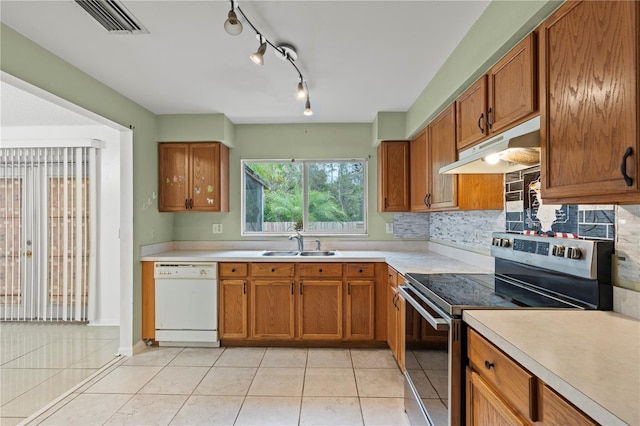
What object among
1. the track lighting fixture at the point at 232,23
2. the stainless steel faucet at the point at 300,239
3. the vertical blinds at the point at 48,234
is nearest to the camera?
the track lighting fixture at the point at 232,23

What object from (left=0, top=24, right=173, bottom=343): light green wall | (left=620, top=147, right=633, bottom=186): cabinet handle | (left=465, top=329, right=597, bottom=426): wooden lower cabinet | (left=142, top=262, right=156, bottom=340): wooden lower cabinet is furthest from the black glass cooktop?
(left=0, top=24, right=173, bottom=343): light green wall

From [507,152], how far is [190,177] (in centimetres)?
303

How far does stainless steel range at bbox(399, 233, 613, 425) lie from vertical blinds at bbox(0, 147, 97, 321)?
12.4 ft

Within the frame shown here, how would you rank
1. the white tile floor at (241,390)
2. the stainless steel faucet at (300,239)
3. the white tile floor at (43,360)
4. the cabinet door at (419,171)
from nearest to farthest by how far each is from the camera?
1. the white tile floor at (241,390)
2. the white tile floor at (43,360)
3. the cabinet door at (419,171)
4. the stainless steel faucet at (300,239)

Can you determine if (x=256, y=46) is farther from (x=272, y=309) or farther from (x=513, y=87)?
(x=272, y=309)

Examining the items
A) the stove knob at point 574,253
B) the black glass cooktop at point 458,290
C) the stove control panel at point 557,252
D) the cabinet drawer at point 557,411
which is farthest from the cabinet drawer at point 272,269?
the cabinet drawer at point 557,411

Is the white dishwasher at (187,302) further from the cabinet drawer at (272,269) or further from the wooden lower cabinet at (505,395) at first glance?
the wooden lower cabinet at (505,395)

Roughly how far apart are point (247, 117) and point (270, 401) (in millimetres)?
2777

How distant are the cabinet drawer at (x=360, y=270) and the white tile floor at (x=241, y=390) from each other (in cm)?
73

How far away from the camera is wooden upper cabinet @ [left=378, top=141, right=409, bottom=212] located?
3322 millimetres

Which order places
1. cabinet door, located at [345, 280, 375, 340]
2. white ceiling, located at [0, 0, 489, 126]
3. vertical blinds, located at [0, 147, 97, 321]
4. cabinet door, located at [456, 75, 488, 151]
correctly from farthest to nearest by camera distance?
vertical blinds, located at [0, 147, 97, 321], cabinet door, located at [345, 280, 375, 340], cabinet door, located at [456, 75, 488, 151], white ceiling, located at [0, 0, 489, 126]

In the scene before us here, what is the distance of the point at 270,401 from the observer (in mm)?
2172

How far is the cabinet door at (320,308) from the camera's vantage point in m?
3.00

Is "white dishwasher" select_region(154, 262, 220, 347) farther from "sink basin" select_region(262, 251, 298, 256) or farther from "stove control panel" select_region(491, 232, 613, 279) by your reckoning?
"stove control panel" select_region(491, 232, 613, 279)
